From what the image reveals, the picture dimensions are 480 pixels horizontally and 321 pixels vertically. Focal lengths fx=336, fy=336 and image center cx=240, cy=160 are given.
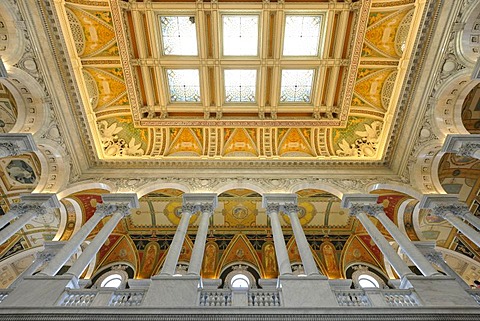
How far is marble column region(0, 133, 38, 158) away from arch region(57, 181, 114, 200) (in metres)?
1.95

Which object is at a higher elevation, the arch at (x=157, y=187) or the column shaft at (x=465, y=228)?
the arch at (x=157, y=187)

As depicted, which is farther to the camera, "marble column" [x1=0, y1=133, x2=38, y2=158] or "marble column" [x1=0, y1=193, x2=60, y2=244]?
"marble column" [x1=0, y1=193, x2=60, y2=244]

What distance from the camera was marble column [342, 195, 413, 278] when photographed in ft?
26.4

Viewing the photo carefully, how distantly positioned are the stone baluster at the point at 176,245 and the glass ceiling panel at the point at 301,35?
239 inches

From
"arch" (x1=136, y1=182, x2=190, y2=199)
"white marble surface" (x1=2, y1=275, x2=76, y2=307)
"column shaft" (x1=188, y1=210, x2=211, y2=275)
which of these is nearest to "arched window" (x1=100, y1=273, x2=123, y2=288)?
"arch" (x1=136, y1=182, x2=190, y2=199)

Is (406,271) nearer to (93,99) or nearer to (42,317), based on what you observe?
(42,317)

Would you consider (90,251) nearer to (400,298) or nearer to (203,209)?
(203,209)

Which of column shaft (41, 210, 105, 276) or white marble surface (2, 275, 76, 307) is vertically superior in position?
column shaft (41, 210, 105, 276)

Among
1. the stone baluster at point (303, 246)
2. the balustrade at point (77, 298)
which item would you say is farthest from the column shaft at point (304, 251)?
the balustrade at point (77, 298)

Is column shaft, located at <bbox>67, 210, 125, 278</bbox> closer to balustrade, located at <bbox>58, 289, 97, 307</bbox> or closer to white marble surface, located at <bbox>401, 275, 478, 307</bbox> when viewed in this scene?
balustrade, located at <bbox>58, 289, 97, 307</bbox>

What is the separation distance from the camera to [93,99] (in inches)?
466

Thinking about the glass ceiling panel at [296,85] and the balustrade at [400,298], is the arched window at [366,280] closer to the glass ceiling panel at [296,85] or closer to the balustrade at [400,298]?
the balustrade at [400,298]

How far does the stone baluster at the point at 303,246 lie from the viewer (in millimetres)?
8055

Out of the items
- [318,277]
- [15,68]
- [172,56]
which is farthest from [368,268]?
[15,68]
